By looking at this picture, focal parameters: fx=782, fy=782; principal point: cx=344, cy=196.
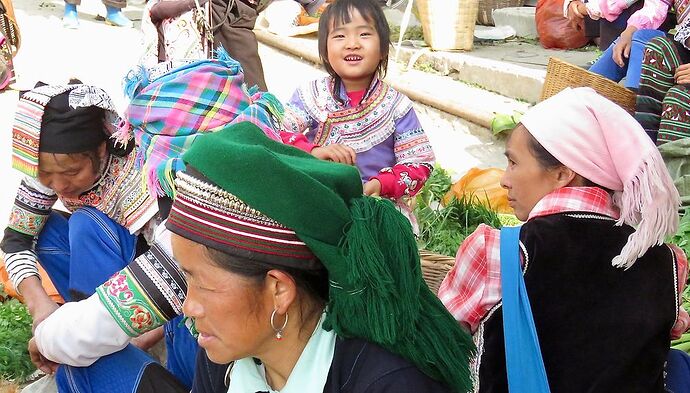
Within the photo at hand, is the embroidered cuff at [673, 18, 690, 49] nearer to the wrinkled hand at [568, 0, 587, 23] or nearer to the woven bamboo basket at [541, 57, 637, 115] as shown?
the woven bamboo basket at [541, 57, 637, 115]

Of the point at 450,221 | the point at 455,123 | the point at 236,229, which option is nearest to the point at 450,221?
the point at 450,221

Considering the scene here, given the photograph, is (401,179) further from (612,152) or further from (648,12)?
(648,12)

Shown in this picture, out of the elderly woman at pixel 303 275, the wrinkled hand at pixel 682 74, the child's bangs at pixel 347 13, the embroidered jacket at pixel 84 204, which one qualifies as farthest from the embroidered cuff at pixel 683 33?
the elderly woman at pixel 303 275

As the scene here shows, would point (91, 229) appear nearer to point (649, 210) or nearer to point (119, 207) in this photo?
point (119, 207)

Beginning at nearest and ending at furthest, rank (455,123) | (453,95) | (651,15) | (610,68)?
(651,15) → (610,68) → (455,123) → (453,95)

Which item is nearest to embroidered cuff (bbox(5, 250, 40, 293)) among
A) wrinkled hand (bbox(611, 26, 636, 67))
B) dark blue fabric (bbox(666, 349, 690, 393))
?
dark blue fabric (bbox(666, 349, 690, 393))

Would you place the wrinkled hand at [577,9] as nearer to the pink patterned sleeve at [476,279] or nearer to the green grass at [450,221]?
the green grass at [450,221]

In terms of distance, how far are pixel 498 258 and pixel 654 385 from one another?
1.80 feet

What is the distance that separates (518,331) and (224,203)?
0.96 meters

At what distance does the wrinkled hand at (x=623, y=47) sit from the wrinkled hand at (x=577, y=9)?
81 centimetres

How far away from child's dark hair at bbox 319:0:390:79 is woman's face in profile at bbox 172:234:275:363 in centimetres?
193

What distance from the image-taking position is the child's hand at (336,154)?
2.98 m

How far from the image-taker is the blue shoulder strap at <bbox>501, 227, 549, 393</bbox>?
2045 millimetres

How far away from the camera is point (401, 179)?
3.13 metres
